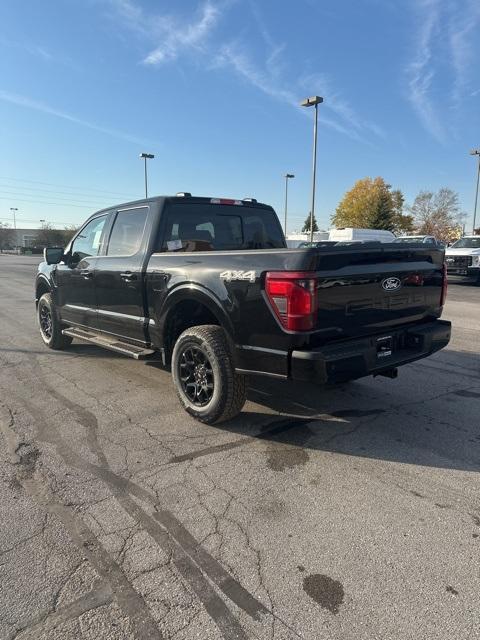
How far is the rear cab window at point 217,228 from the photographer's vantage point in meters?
4.75

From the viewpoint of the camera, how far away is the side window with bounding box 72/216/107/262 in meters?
5.75

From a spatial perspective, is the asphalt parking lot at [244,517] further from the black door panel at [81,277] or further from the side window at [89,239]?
the side window at [89,239]

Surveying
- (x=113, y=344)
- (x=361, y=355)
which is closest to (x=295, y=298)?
(x=361, y=355)

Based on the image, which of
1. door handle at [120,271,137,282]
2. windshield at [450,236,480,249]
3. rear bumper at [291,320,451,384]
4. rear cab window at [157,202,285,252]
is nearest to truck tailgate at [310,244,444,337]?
rear bumper at [291,320,451,384]

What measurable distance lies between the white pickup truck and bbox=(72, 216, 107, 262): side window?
15643mm

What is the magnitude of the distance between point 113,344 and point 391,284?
311 centimetres

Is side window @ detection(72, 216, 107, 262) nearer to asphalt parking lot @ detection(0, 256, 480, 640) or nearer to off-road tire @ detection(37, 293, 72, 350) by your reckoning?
off-road tire @ detection(37, 293, 72, 350)

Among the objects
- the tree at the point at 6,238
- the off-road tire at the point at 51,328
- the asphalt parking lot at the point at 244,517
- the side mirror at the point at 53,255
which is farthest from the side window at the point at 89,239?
the tree at the point at 6,238

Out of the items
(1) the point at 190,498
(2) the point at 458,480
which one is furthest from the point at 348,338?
(1) the point at 190,498

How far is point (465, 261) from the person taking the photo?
61.3 ft

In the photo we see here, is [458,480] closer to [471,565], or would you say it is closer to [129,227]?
[471,565]

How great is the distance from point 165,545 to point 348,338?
1920mm

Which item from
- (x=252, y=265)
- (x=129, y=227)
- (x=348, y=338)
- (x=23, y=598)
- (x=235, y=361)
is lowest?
(x=23, y=598)

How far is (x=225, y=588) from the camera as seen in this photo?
2.20 metres
